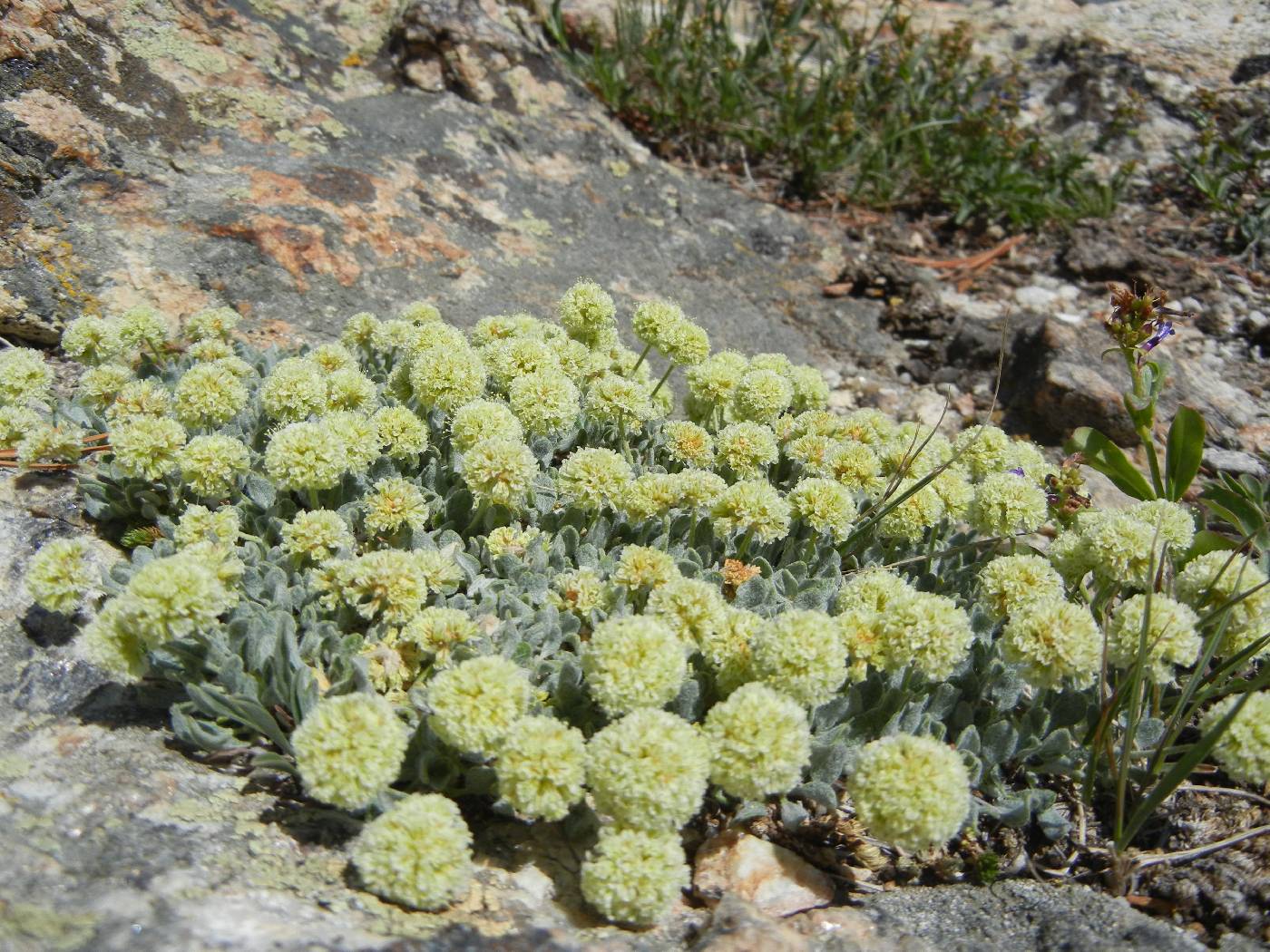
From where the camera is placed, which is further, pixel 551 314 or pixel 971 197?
pixel 971 197

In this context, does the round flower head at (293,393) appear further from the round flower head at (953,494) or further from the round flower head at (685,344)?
the round flower head at (953,494)

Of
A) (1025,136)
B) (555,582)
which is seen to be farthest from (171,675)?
(1025,136)

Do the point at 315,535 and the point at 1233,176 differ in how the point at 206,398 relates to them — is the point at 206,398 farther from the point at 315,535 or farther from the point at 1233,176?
the point at 1233,176

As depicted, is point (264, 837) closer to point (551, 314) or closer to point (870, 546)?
point (870, 546)

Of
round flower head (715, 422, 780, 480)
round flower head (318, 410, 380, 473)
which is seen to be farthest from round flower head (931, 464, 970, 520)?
round flower head (318, 410, 380, 473)

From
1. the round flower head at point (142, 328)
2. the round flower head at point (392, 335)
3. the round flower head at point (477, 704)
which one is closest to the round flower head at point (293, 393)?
the round flower head at point (392, 335)

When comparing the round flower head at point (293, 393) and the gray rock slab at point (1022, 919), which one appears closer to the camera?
the gray rock slab at point (1022, 919)
